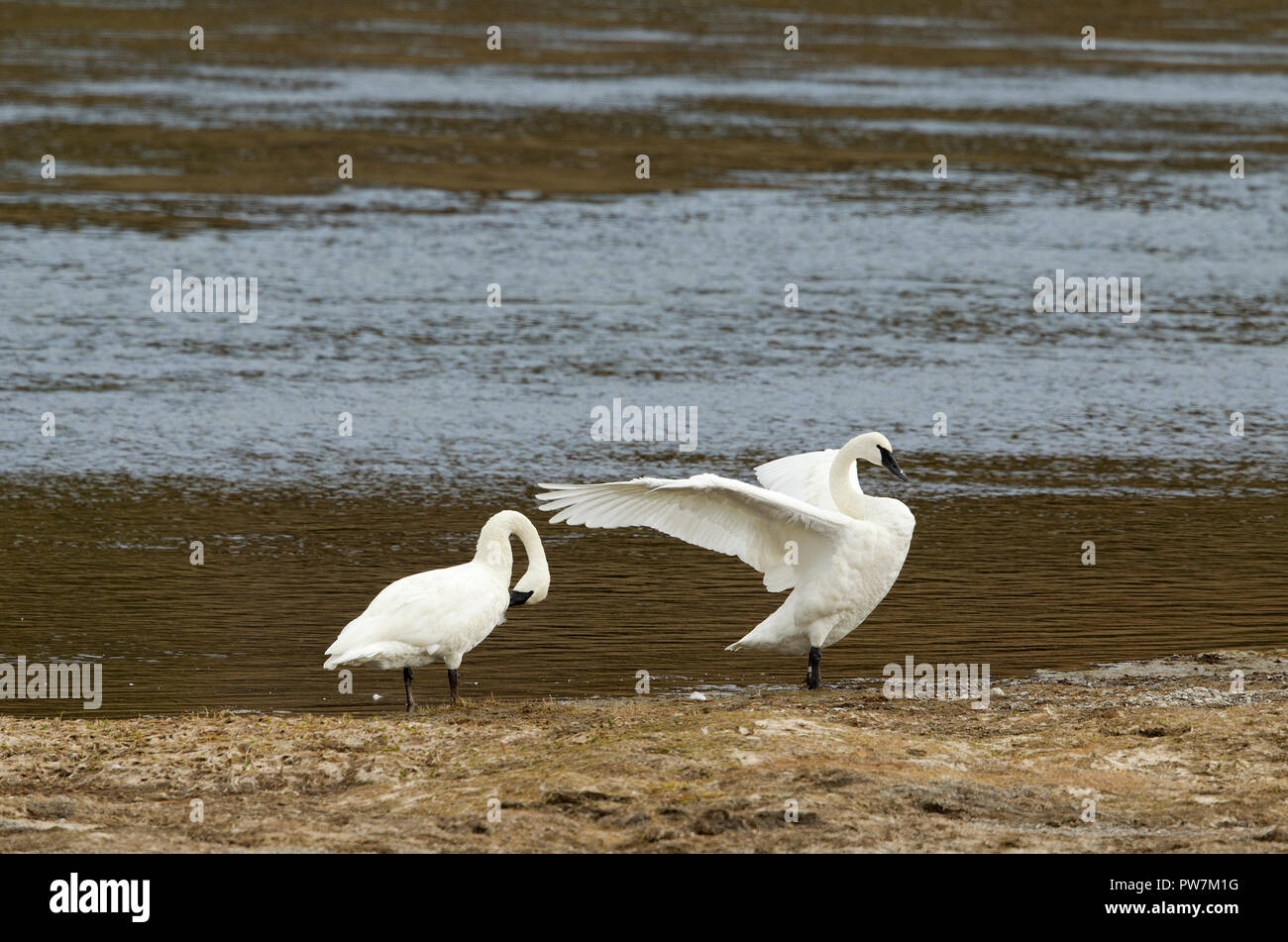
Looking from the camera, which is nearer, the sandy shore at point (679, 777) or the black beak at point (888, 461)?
the sandy shore at point (679, 777)

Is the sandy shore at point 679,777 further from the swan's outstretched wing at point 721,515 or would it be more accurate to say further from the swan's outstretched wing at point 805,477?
the swan's outstretched wing at point 805,477

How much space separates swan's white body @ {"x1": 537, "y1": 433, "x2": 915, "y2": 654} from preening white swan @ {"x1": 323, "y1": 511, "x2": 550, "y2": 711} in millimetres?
390

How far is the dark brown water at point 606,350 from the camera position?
10.8m

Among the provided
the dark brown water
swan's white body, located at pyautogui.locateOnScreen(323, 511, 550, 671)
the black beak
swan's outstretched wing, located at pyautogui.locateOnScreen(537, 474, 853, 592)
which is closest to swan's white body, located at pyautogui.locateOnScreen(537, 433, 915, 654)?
swan's outstretched wing, located at pyautogui.locateOnScreen(537, 474, 853, 592)

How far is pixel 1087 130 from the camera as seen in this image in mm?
29609

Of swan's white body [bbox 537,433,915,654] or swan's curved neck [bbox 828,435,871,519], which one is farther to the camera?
swan's curved neck [bbox 828,435,871,519]

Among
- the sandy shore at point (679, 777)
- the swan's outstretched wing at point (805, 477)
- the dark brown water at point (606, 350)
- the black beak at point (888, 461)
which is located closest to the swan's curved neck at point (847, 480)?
the black beak at point (888, 461)

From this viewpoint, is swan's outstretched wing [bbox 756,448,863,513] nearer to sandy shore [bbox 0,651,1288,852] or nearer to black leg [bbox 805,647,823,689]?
black leg [bbox 805,647,823,689]

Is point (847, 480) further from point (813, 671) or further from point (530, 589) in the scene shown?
point (530, 589)

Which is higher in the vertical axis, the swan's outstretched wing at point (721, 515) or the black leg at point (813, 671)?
the swan's outstretched wing at point (721, 515)

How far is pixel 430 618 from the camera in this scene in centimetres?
869

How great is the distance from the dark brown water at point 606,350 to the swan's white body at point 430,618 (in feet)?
2.11

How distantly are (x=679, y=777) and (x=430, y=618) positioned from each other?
1.87 m

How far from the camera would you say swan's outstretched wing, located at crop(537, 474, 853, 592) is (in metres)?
8.98
